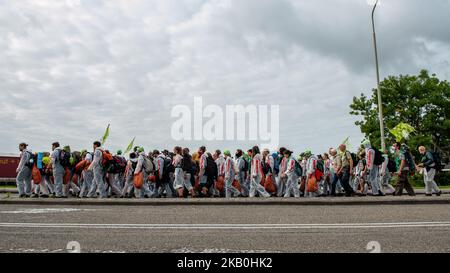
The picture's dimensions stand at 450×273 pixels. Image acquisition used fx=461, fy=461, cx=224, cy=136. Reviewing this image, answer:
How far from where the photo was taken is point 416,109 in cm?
4791

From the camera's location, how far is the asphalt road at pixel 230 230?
6.23 meters

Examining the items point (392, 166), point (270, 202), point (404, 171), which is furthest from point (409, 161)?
point (270, 202)

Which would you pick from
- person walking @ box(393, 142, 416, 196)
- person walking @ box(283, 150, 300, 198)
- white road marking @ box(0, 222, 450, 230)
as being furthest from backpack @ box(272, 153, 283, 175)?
white road marking @ box(0, 222, 450, 230)

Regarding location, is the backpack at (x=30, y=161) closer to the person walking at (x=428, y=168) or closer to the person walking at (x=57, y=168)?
the person walking at (x=57, y=168)

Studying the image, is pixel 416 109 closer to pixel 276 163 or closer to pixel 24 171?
pixel 276 163

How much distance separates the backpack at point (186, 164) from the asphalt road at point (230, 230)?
465 cm

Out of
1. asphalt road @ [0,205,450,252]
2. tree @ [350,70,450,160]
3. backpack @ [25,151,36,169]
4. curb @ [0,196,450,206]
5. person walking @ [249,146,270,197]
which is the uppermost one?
tree @ [350,70,450,160]

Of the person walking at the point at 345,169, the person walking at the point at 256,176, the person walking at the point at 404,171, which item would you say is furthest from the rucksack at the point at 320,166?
the person walking at the point at 404,171

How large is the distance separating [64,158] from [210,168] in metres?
5.18

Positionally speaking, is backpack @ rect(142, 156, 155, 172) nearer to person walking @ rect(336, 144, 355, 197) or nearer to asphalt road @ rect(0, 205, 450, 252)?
asphalt road @ rect(0, 205, 450, 252)

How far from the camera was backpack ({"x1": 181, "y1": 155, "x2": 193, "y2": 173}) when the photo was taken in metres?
15.9

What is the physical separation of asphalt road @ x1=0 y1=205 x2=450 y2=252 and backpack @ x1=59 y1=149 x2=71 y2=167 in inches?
202
